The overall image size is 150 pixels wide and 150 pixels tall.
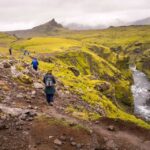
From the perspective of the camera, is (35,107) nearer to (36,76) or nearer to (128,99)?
(36,76)

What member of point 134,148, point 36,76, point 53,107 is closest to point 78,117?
point 53,107

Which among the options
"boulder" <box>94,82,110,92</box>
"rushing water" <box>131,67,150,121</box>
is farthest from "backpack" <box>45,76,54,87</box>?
"rushing water" <box>131,67,150,121</box>

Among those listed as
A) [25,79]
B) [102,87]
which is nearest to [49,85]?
[25,79]

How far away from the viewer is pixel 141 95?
398 feet

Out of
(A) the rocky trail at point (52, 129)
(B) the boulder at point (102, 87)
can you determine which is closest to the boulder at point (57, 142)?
(A) the rocky trail at point (52, 129)

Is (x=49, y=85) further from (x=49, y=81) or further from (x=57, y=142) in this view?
Answer: (x=57, y=142)

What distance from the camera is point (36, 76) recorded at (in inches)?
1726

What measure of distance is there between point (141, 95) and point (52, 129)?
96.6 m

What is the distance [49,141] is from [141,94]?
99820 mm

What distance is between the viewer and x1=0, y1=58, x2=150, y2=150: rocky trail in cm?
2558

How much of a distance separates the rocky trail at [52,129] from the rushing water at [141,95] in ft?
188

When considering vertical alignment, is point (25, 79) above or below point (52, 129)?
above

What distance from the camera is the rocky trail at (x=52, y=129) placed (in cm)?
2558

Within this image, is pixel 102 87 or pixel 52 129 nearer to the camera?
pixel 52 129
